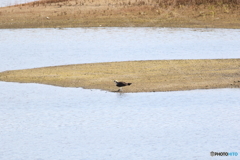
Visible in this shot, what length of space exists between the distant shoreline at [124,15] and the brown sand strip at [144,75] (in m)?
19.3

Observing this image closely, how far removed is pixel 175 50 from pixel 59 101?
15.5 meters

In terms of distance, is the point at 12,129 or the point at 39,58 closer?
the point at 12,129

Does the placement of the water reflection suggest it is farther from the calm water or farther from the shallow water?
the shallow water

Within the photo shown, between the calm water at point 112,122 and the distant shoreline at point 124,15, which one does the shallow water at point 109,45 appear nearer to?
the calm water at point 112,122

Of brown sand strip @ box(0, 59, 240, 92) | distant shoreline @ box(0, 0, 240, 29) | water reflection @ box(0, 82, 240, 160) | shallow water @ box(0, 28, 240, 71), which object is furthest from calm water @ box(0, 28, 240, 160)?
distant shoreline @ box(0, 0, 240, 29)

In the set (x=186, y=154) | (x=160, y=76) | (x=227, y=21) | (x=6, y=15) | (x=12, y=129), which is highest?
(x=6, y=15)

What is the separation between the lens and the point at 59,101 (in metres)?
23.9

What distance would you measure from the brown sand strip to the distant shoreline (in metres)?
19.3

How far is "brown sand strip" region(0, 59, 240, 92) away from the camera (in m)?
26.3

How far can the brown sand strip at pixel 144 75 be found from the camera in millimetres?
26312

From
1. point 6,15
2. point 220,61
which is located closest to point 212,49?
point 220,61

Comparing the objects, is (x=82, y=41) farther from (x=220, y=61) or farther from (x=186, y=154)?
(x=186, y=154)

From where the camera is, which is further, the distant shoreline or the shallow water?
the distant shoreline

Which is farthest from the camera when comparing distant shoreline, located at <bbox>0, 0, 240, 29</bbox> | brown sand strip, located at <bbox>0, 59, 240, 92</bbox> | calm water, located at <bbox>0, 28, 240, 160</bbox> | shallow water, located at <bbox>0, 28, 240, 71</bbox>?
distant shoreline, located at <bbox>0, 0, 240, 29</bbox>
